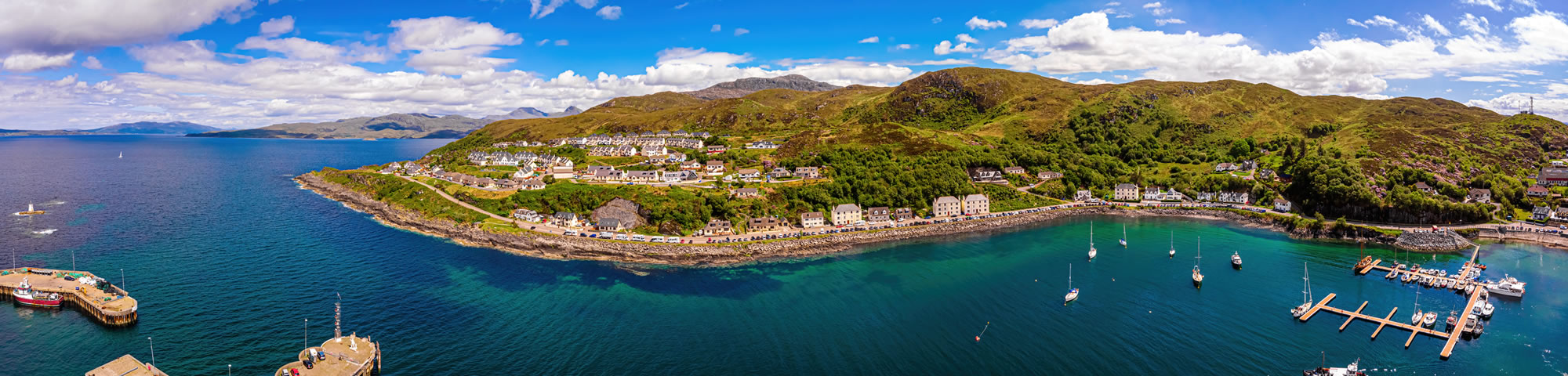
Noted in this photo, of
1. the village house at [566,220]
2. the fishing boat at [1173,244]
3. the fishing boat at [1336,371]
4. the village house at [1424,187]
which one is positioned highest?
the village house at [1424,187]

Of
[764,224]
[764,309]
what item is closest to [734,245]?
[764,224]

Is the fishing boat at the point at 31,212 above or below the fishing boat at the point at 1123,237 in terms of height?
above

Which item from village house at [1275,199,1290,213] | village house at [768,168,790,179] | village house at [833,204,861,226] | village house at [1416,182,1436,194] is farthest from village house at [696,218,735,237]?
village house at [1416,182,1436,194]

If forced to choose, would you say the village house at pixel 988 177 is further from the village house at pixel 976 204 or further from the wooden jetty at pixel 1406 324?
the wooden jetty at pixel 1406 324

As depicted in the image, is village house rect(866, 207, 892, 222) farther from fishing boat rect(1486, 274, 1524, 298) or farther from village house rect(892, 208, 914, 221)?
fishing boat rect(1486, 274, 1524, 298)

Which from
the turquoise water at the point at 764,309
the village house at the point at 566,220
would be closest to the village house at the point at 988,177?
the turquoise water at the point at 764,309

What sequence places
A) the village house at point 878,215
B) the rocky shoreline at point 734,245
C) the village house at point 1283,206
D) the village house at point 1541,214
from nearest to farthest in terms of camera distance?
1. the rocky shoreline at point 734,245
2. the village house at point 1541,214
3. the village house at point 878,215
4. the village house at point 1283,206

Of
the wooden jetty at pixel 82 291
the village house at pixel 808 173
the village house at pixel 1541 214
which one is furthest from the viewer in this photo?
the village house at pixel 808 173
